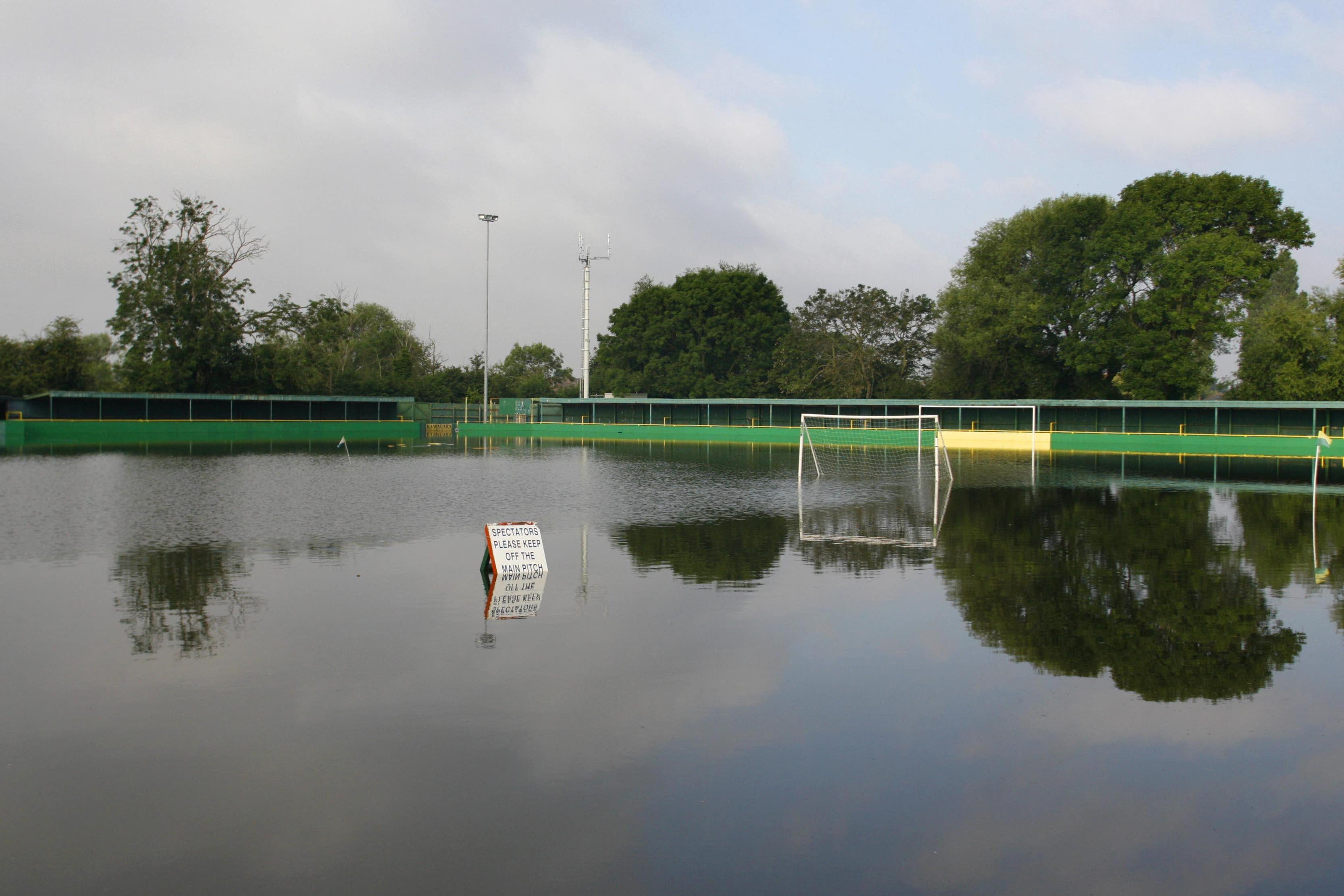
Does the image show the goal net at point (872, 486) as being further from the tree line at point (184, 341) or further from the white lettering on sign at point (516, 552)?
the tree line at point (184, 341)

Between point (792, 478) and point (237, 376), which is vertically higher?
point (237, 376)

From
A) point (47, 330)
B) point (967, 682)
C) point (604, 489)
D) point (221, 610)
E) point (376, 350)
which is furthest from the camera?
point (376, 350)

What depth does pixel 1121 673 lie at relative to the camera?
26.6ft

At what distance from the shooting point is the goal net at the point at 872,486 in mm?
17641

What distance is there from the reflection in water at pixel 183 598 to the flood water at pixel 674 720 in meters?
0.07

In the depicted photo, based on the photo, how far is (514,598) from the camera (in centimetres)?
1113

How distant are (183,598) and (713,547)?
7.57 m

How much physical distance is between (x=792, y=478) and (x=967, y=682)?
73.5 ft

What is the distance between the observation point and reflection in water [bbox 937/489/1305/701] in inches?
327

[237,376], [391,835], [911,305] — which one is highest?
[911,305]

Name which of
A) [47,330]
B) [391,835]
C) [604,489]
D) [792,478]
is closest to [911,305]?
[792,478]

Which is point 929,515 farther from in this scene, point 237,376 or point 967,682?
point 237,376

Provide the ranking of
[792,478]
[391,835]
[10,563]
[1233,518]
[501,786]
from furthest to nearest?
[792,478], [1233,518], [10,563], [501,786], [391,835]

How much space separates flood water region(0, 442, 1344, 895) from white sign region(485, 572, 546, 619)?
208 mm
